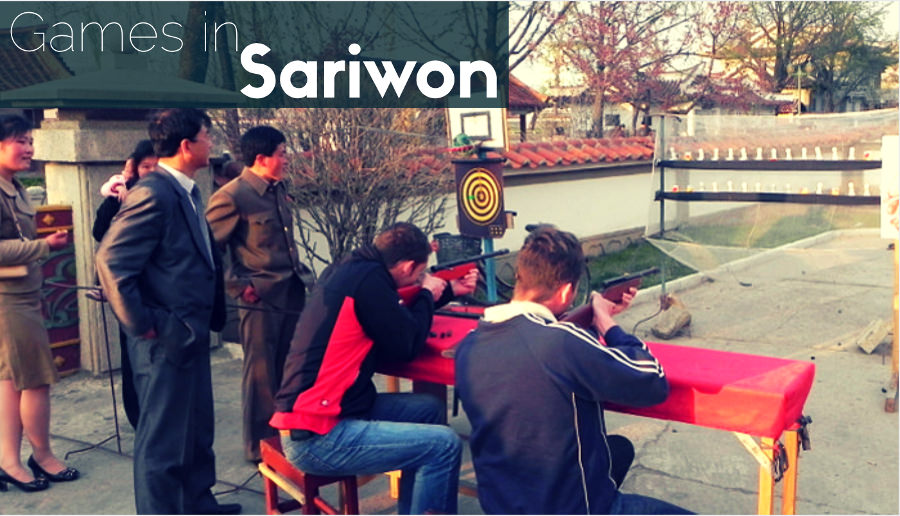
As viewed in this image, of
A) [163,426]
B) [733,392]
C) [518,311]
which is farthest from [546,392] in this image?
[163,426]

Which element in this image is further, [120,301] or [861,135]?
[861,135]

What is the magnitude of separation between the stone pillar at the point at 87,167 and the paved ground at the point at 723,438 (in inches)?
12.8

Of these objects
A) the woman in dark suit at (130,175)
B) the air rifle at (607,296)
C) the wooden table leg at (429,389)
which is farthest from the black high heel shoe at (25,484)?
the air rifle at (607,296)

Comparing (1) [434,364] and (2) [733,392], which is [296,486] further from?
(2) [733,392]

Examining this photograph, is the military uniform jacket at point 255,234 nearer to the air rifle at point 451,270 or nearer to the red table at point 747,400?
the air rifle at point 451,270

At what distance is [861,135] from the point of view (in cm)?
760

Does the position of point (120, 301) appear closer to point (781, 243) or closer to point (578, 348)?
point (578, 348)

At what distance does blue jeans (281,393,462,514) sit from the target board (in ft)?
10.2

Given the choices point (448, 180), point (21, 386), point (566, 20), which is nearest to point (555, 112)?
point (566, 20)

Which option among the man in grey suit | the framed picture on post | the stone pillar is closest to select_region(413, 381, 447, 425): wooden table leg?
the man in grey suit

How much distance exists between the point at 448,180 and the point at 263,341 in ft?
12.8

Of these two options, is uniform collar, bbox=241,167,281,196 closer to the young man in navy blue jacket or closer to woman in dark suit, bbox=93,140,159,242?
woman in dark suit, bbox=93,140,159,242

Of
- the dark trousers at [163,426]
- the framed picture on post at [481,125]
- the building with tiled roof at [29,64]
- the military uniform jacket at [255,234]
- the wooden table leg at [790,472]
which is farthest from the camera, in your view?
the building with tiled roof at [29,64]

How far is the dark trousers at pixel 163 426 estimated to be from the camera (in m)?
3.60
